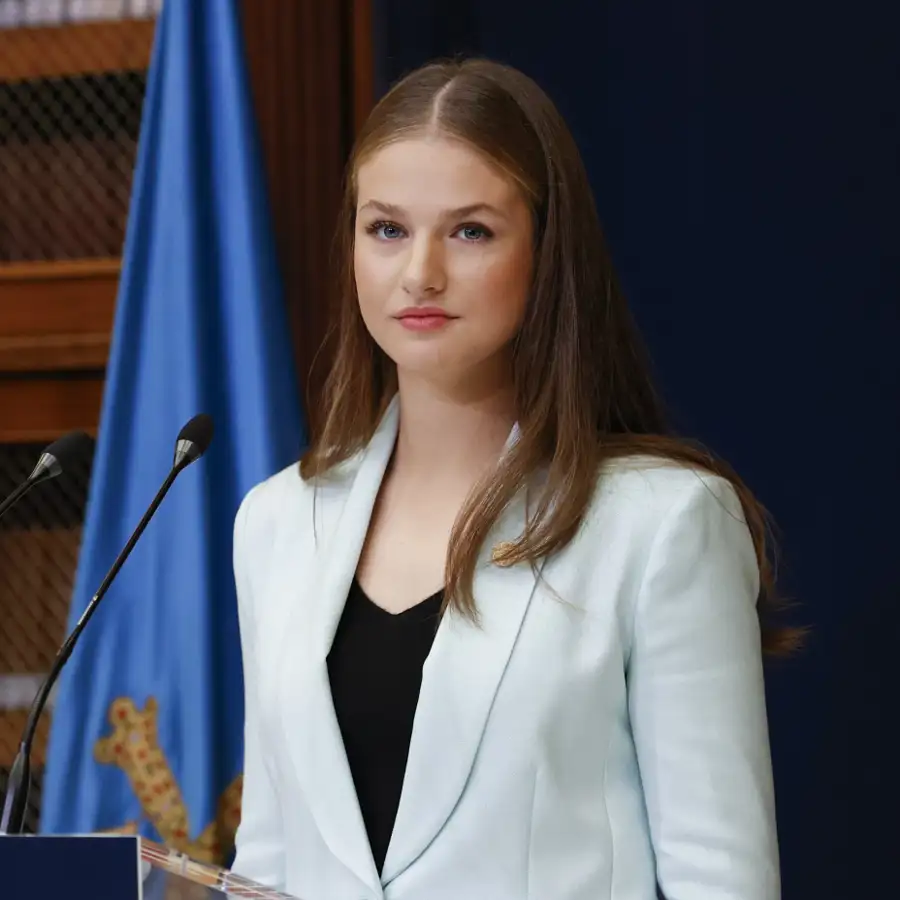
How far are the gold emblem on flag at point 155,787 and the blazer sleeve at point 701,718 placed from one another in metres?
0.77

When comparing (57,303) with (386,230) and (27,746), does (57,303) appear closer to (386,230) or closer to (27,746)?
(386,230)

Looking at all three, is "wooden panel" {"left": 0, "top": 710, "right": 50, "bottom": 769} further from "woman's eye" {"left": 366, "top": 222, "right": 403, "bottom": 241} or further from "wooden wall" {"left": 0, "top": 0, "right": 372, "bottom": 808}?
"woman's eye" {"left": 366, "top": 222, "right": 403, "bottom": 241}

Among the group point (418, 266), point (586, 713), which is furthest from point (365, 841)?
point (418, 266)

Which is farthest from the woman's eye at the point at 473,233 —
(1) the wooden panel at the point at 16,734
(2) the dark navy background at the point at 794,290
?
(1) the wooden panel at the point at 16,734

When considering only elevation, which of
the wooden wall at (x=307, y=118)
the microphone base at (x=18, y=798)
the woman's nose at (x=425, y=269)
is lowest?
the microphone base at (x=18, y=798)

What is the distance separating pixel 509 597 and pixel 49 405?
120 centimetres

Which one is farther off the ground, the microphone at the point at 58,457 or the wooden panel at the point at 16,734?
the microphone at the point at 58,457

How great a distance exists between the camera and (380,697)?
1387 millimetres

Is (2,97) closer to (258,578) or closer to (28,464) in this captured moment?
(28,464)

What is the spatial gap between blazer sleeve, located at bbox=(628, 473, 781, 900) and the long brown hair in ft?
0.36

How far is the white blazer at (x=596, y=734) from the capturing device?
4.18ft

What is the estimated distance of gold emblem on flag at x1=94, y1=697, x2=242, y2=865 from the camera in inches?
73.5

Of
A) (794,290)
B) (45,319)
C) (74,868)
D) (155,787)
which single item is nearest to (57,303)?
(45,319)

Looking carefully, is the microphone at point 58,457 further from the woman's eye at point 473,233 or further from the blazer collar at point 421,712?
the woman's eye at point 473,233
